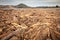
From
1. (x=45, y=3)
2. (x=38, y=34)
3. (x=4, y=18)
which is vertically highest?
(x=45, y=3)

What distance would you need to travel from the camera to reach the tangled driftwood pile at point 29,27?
128 centimetres

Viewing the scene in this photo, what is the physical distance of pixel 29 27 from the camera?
4.82ft

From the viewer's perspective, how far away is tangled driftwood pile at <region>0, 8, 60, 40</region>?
1282mm

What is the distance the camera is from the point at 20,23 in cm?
158

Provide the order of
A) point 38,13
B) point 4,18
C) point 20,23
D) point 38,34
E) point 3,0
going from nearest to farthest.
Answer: point 38,34, point 20,23, point 4,18, point 38,13, point 3,0

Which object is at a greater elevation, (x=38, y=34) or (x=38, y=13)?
(x=38, y=13)

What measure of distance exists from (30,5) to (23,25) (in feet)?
3.04

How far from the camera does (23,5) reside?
2361 mm

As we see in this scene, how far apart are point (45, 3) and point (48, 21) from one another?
805mm

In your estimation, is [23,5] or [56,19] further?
[23,5]

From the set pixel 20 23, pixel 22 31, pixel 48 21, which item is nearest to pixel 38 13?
pixel 48 21

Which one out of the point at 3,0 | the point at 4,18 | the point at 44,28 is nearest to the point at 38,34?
the point at 44,28

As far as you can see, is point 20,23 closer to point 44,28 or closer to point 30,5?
point 44,28

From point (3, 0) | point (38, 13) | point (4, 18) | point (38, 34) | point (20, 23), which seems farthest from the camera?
point (3, 0)
